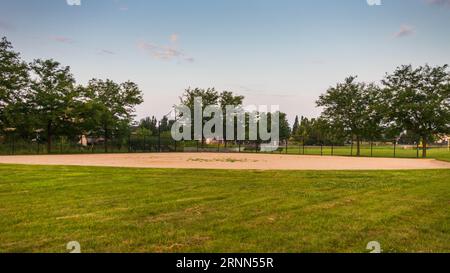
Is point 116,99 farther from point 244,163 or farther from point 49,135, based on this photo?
point 244,163

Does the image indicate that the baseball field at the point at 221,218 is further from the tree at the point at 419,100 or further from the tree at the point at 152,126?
the tree at the point at 152,126

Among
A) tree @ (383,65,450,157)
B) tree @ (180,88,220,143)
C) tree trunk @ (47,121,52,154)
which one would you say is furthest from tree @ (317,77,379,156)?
tree trunk @ (47,121,52,154)

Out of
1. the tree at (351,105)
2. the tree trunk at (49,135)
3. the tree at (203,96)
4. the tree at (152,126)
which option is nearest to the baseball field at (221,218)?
the tree trunk at (49,135)

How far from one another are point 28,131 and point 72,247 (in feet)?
114

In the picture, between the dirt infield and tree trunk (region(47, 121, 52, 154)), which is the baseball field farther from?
tree trunk (region(47, 121, 52, 154))

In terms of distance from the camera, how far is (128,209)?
249 inches

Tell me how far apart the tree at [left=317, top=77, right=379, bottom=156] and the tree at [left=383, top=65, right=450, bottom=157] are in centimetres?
332

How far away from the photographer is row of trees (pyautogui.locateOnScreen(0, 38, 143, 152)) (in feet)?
108

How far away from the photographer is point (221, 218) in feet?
18.5

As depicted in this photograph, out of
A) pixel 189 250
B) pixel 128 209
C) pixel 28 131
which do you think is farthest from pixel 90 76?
pixel 189 250

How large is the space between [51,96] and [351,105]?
99.0 ft

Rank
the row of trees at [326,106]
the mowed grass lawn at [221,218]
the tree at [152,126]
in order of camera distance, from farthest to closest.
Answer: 1. the tree at [152,126]
2. the row of trees at [326,106]
3. the mowed grass lawn at [221,218]

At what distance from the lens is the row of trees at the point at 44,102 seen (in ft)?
108
